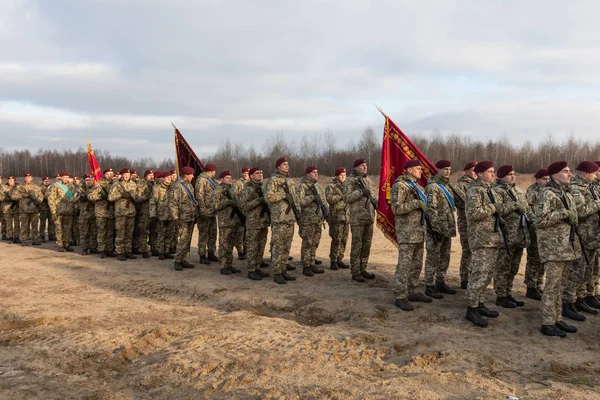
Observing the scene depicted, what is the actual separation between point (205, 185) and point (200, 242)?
144 centimetres

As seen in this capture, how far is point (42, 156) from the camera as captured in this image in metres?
57.3

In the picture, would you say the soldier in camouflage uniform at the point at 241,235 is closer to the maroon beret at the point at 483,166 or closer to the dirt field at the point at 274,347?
the dirt field at the point at 274,347

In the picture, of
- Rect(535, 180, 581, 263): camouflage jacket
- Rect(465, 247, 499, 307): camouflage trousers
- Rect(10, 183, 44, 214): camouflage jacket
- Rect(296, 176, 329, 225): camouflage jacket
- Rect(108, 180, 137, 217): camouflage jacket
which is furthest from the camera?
Rect(10, 183, 44, 214): camouflage jacket

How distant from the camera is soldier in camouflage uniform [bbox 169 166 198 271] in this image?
31.2ft

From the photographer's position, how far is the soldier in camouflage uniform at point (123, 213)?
10.7m

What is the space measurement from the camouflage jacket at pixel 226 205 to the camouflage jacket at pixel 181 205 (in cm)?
70

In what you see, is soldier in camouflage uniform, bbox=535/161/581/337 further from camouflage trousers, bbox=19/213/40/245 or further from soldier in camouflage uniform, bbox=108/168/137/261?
camouflage trousers, bbox=19/213/40/245

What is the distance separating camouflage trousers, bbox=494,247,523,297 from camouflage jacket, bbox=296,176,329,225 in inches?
136

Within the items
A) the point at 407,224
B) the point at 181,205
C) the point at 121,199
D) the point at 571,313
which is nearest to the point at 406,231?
the point at 407,224

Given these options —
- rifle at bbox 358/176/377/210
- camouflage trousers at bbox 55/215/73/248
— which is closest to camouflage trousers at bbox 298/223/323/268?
rifle at bbox 358/176/377/210

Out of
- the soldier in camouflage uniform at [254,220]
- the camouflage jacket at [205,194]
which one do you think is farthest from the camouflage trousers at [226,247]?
the camouflage jacket at [205,194]

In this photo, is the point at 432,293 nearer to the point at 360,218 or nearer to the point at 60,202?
the point at 360,218

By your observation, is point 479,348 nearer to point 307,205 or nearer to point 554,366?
point 554,366

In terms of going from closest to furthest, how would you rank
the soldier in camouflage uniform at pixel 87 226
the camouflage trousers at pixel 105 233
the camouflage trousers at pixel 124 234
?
1. the camouflage trousers at pixel 124 234
2. the camouflage trousers at pixel 105 233
3. the soldier in camouflage uniform at pixel 87 226
